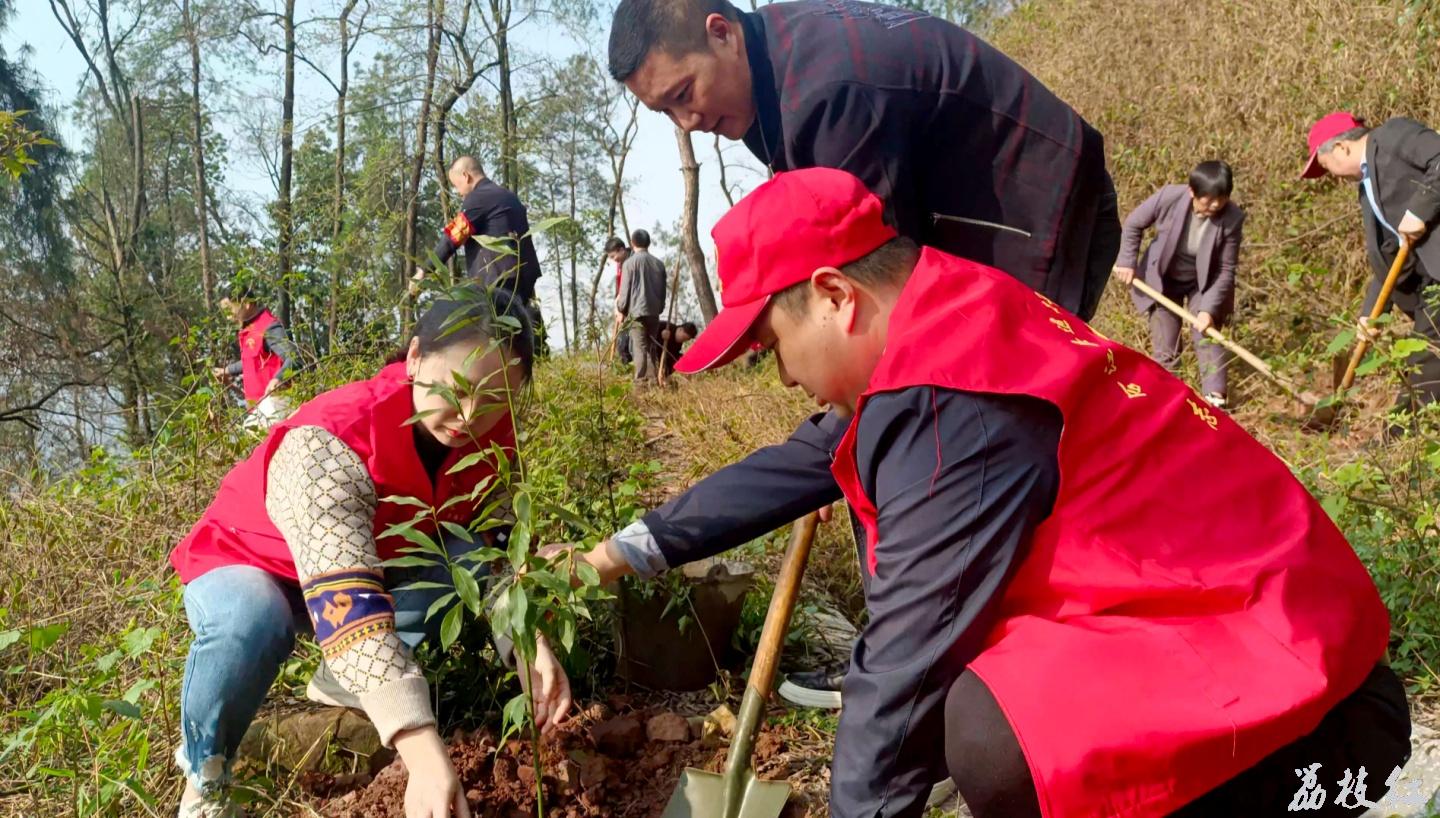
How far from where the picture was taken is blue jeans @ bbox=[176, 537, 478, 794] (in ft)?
6.48

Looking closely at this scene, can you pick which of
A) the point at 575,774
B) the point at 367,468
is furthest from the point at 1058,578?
the point at 367,468

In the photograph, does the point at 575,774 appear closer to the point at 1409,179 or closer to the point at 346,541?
the point at 346,541

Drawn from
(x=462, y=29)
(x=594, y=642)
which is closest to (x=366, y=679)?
(x=594, y=642)

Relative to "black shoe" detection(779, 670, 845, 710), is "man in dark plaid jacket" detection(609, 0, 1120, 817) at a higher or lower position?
higher

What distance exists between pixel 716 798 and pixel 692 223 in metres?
9.18

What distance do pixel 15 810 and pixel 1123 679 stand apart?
234 cm

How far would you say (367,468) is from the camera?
206 cm

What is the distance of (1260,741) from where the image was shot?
129 cm

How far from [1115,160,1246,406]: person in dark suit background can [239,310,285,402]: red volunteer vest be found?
512 cm

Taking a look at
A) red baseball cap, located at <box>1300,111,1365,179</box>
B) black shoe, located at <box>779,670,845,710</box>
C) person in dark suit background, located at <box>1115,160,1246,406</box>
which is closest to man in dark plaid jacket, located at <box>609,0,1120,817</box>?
black shoe, located at <box>779,670,845,710</box>

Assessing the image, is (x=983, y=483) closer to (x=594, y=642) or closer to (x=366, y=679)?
(x=366, y=679)

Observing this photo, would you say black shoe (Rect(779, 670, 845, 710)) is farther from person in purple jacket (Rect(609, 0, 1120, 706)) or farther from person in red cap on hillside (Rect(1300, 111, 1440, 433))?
person in red cap on hillside (Rect(1300, 111, 1440, 433))

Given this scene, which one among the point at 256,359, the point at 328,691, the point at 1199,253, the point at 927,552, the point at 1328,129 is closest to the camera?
the point at 927,552

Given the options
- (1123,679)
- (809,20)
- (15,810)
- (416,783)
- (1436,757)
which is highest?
(809,20)
